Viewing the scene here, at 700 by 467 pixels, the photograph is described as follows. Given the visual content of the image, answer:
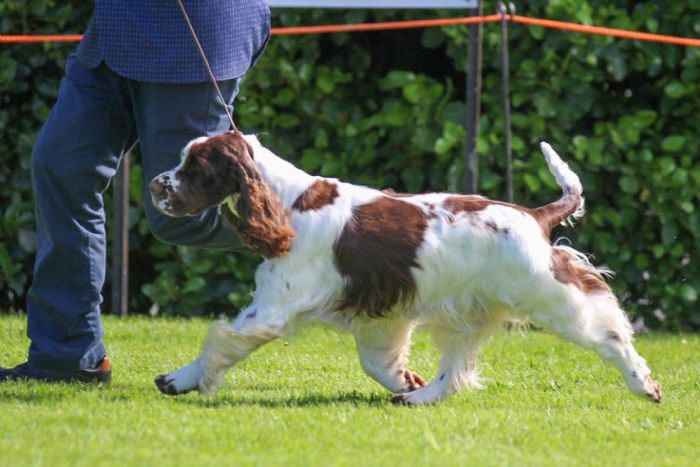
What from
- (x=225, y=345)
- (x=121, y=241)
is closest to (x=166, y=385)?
(x=225, y=345)

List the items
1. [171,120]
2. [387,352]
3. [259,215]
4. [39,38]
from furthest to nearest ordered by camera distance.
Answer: [39,38]
[387,352]
[171,120]
[259,215]

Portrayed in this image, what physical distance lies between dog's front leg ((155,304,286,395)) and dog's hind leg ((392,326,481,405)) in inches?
22.4

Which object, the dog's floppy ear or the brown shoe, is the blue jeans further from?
the dog's floppy ear

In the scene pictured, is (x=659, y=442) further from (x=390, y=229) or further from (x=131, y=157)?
(x=131, y=157)

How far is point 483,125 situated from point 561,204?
7.86 feet

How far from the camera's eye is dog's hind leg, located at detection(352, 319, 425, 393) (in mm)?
4770

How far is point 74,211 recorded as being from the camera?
485 centimetres

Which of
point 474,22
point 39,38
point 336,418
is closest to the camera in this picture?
point 336,418

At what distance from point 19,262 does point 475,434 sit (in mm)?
4036

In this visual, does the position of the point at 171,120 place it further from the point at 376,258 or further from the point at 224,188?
the point at 376,258

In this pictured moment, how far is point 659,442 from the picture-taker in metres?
4.08

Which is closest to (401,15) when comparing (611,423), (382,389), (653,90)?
(653,90)

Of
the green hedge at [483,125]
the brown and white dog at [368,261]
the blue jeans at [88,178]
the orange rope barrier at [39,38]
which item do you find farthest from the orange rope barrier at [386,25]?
the brown and white dog at [368,261]

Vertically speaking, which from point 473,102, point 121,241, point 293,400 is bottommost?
point 121,241
